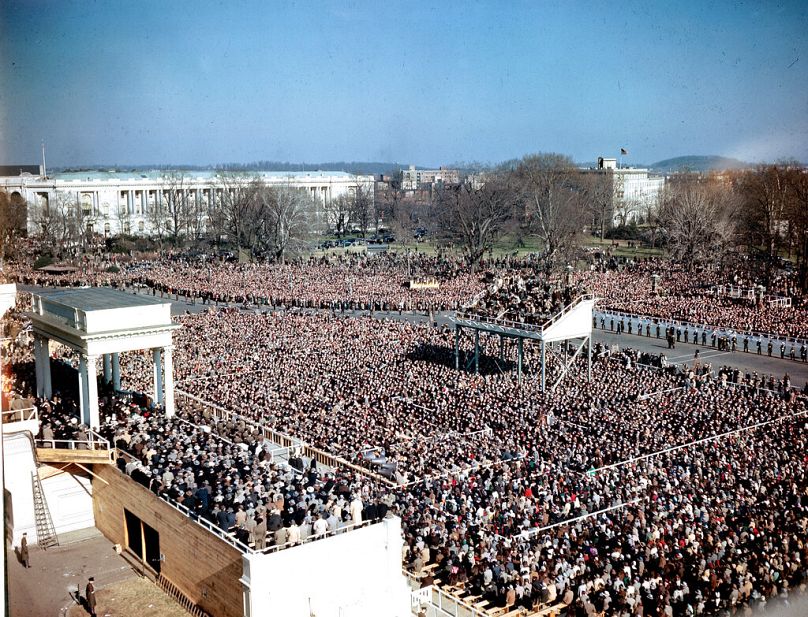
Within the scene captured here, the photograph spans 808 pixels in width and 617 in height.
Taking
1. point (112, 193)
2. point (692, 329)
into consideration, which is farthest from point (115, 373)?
point (112, 193)

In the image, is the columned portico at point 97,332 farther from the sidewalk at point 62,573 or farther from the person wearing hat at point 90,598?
the person wearing hat at point 90,598

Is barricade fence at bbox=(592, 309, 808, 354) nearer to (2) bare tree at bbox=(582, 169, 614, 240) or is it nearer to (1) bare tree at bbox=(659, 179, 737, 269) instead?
(1) bare tree at bbox=(659, 179, 737, 269)

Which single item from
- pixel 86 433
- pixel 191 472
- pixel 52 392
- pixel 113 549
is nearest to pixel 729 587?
pixel 191 472

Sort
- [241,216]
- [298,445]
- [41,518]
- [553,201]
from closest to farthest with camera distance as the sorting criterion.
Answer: [41,518] → [298,445] → [553,201] → [241,216]

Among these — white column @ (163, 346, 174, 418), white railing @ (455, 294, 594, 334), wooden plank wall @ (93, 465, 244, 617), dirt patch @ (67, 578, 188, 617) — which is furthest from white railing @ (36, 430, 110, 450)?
white railing @ (455, 294, 594, 334)

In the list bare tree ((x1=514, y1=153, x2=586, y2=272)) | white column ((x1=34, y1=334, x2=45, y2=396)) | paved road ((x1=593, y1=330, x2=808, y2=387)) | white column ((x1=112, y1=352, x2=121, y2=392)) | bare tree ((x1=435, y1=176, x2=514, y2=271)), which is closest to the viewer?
white column ((x1=34, y1=334, x2=45, y2=396))

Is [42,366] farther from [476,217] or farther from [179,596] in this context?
[476,217]

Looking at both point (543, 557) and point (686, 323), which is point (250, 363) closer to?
point (543, 557)
